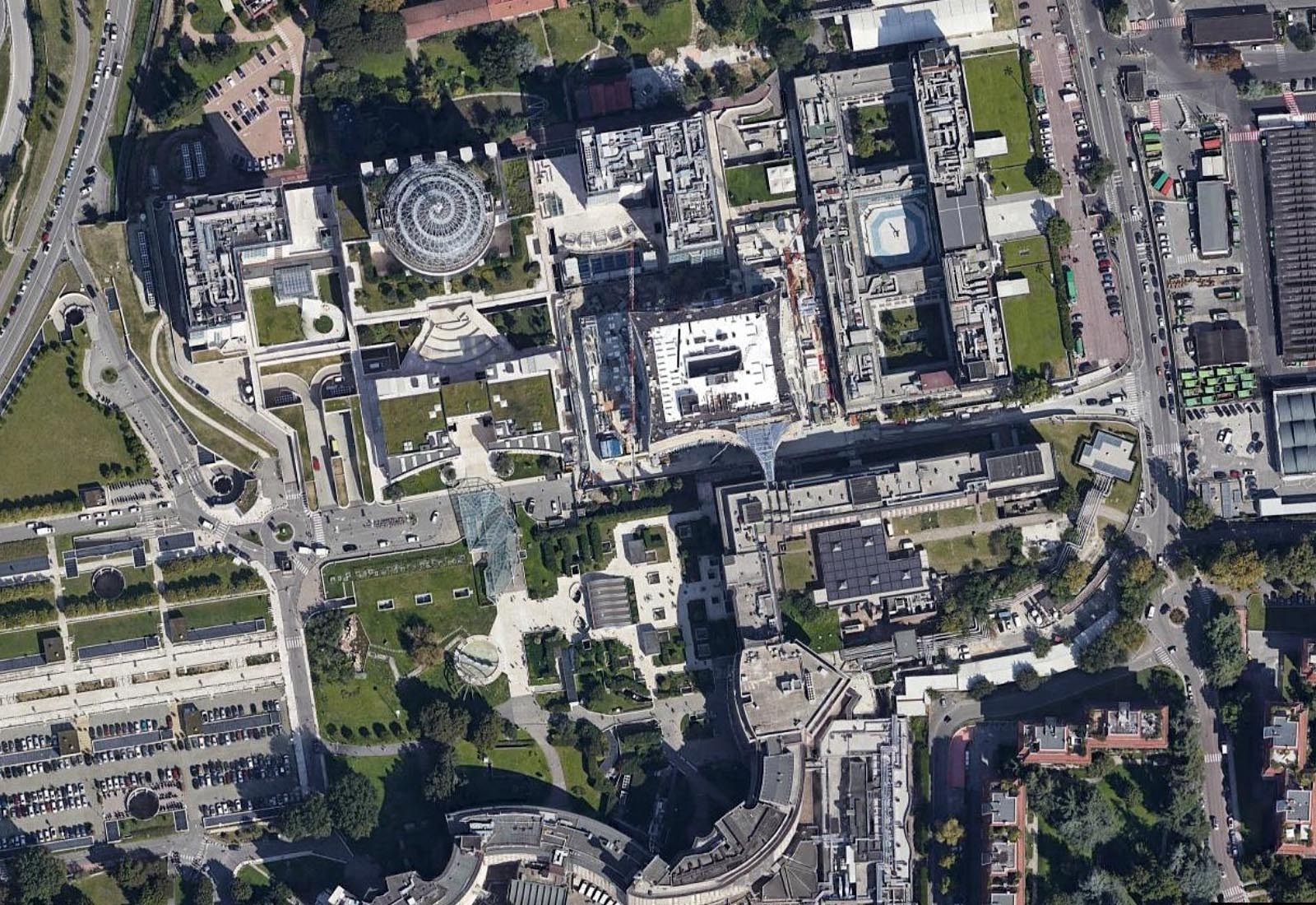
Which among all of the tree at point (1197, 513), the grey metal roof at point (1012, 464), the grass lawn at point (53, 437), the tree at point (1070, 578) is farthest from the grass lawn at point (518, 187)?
the tree at point (1197, 513)

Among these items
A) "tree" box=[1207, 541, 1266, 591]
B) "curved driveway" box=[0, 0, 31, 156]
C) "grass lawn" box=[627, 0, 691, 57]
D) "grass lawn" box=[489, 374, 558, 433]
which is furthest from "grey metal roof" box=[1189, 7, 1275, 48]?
"curved driveway" box=[0, 0, 31, 156]

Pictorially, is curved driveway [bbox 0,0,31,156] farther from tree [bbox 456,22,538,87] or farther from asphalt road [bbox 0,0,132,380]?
tree [bbox 456,22,538,87]

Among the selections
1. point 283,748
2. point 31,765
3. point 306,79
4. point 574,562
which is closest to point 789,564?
point 574,562

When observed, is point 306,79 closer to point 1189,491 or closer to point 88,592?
point 88,592

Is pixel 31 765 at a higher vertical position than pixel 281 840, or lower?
higher

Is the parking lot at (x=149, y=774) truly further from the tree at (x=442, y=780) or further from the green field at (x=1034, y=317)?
the green field at (x=1034, y=317)
